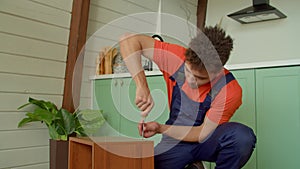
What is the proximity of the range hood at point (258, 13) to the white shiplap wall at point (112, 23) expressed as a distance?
489mm

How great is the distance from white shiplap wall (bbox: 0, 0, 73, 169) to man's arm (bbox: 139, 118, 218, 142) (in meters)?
1.00

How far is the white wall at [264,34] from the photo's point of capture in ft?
8.87

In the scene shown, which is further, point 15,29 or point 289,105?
point 15,29

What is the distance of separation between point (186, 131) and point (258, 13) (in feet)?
5.08

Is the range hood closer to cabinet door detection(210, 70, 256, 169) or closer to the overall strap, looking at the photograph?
cabinet door detection(210, 70, 256, 169)

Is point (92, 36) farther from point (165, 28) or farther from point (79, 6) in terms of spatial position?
point (165, 28)

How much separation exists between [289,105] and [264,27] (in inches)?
55.3

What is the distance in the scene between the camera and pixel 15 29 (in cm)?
194

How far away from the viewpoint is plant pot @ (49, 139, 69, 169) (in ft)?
6.31

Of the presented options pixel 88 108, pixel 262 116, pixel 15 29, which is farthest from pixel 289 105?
pixel 15 29

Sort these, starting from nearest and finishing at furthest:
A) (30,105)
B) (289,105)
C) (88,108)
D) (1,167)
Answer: (289,105)
(1,167)
(30,105)
(88,108)

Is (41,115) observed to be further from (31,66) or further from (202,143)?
(202,143)

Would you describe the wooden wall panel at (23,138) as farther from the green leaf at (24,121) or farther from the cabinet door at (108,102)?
the cabinet door at (108,102)

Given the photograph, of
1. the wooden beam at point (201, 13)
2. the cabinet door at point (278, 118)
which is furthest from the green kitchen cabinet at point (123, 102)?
the wooden beam at point (201, 13)
